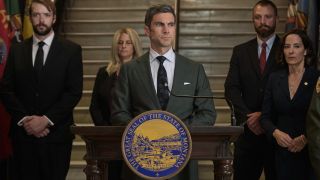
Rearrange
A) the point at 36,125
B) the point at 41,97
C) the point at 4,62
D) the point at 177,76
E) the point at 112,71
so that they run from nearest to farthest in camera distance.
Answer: the point at 177,76 → the point at 36,125 → the point at 41,97 → the point at 112,71 → the point at 4,62

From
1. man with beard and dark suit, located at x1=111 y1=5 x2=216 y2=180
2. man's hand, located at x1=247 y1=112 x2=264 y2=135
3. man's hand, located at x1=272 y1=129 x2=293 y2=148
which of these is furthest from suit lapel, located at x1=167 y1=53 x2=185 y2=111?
man's hand, located at x1=247 y1=112 x2=264 y2=135

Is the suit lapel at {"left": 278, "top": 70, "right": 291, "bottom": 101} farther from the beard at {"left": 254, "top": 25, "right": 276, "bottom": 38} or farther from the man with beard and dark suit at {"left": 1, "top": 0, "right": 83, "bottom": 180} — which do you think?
the man with beard and dark suit at {"left": 1, "top": 0, "right": 83, "bottom": 180}

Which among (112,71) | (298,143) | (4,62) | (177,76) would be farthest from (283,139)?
(4,62)

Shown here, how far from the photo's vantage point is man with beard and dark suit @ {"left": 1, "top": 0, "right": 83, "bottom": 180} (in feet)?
13.3

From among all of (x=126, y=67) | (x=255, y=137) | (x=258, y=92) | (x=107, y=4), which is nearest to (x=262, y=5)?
(x=258, y=92)

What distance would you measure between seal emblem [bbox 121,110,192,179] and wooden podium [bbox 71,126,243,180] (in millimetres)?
84

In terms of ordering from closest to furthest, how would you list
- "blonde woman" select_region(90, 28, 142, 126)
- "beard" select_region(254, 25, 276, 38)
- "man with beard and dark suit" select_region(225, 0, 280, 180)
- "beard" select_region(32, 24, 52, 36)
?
"beard" select_region(32, 24, 52, 36) < "man with beard and dark suit" select_region(225, 0, 280, 180) < "beard" select_region(254, 25, 276, 38) < "blonde woman" select_region(90, 28, 142, 126)

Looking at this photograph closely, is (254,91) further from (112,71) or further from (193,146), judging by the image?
(193,146)

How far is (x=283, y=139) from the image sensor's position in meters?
3.87

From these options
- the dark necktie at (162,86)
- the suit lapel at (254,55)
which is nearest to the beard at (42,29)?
the dark necktie at (162,86)

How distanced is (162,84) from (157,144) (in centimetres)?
48

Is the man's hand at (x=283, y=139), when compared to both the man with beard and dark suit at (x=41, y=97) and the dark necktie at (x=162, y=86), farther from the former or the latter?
the man with beard and dark suit at (x=41, y=97)

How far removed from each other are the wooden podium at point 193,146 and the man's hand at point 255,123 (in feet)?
4.04

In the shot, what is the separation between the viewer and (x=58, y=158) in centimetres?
411
